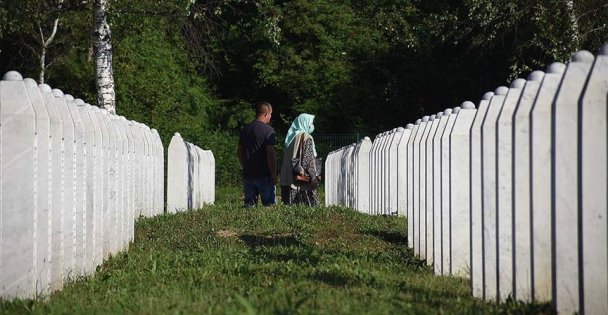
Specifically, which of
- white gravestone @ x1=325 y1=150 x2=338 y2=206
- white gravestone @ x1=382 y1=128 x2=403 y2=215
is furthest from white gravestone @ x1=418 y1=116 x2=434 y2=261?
white gravestone @ x1=325 y1=150 x2=338 y2=206

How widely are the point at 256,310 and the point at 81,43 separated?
37.3 meters

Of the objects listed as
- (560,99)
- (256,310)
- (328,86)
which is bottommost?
(256,310)

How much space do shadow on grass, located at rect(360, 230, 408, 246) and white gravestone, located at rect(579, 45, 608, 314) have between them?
20.7ft

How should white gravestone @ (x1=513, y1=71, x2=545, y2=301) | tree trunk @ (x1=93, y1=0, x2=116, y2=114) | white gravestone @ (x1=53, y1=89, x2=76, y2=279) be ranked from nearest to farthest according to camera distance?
white gravestone @ (x1=513, y1=71, x2=545, y2=301) → white gravestone @ (x1=53, y1=89, x2=76, y2=279) → tree trunk @ (x1=93, y1=0, x2=116, y2=114)

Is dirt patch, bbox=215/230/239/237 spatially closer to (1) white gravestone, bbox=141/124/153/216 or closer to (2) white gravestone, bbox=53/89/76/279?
(1) white gravestone, bbox=141/124/153/216

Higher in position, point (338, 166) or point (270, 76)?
point (270, 76)

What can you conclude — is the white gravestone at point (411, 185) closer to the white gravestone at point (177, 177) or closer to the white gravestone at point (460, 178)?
the white gravestone at point (460, 178)

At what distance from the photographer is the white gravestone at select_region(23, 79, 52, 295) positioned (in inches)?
273

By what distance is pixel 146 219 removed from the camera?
47.3ft

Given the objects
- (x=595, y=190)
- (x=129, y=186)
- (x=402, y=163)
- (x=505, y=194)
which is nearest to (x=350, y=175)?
(x=402, y=163)

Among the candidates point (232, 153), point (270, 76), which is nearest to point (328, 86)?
point (270, 76)

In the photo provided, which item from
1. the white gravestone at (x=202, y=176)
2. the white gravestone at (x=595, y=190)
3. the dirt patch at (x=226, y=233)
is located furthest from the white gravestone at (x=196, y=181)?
the white gravestone at (x=595, y=190)

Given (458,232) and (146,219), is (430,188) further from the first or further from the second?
(146,219)

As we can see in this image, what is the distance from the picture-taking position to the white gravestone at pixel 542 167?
5766mm
